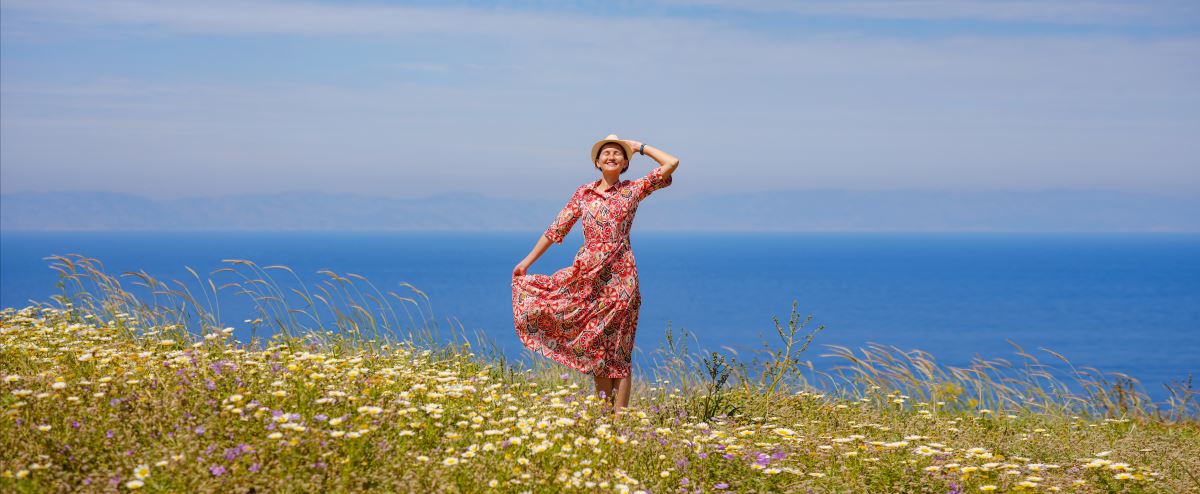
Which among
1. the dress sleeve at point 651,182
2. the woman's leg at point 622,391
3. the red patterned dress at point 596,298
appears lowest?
the woman's leg at point 622,391

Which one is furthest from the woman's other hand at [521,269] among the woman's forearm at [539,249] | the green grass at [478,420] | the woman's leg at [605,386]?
the woman's leg at [605,386]

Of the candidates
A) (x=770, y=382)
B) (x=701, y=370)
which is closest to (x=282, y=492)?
(x=701, y=370)

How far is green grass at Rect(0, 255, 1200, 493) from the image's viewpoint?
5199 mm

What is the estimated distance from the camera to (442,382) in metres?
7.47

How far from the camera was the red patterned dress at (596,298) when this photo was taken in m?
8.12

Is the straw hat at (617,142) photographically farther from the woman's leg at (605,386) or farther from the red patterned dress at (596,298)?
the woman's leg at (605,386)

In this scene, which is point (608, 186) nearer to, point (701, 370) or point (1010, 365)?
point (701, 370)

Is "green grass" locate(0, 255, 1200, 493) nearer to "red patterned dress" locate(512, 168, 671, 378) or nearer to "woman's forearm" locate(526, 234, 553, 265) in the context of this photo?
"red patterned dress" locate(512, 168, 671, 378)

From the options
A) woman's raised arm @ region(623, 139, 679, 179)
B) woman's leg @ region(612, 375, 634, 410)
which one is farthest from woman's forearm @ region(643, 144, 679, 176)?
woman's leg @ region(612, 375, 634, 410)

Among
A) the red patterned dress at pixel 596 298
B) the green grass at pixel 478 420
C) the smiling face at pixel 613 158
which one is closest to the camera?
the green grass at pixel 478 420

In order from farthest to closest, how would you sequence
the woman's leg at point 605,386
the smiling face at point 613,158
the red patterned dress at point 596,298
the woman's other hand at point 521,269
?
the woman's other hand at point 521,269
the smiling face at point 613,158
the woman's leg at point 605,386
the red patterned dress at point 596,298

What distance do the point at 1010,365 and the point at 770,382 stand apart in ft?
8.42

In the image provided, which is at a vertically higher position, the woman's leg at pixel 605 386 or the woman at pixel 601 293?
the woman at pixel 601 293

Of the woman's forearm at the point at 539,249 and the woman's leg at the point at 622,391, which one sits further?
the woman's forearm at the point at 539,249
